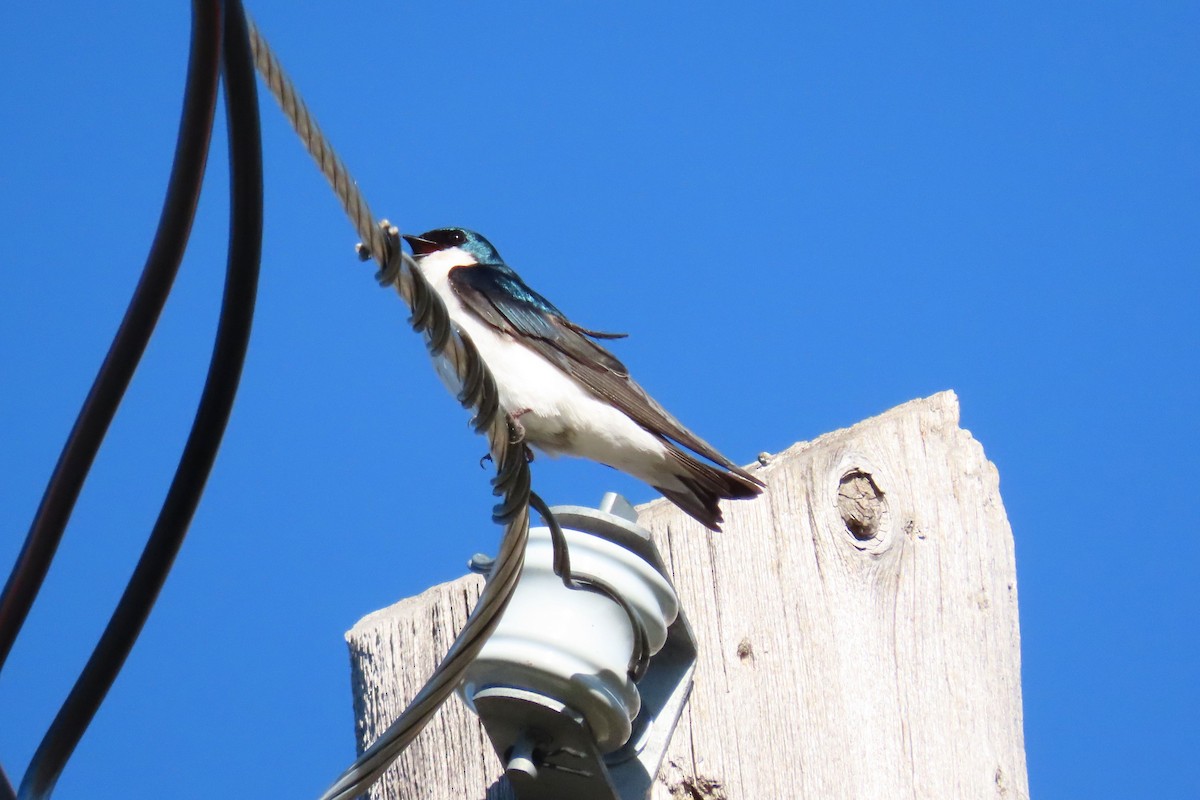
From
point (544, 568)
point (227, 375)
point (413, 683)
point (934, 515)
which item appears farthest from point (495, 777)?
point (227, 375)

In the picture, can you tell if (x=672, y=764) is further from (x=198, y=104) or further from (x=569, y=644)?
(x=198, y=104)

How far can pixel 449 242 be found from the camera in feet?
16.3

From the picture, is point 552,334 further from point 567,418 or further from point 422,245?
point 422,245

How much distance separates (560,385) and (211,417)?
2.32 m

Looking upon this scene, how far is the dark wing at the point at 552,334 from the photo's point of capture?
146 inches

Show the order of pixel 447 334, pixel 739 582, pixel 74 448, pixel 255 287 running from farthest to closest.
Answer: pixel 739 582 < pixel 447 334 < pixel 255 287 < pixel 74 448

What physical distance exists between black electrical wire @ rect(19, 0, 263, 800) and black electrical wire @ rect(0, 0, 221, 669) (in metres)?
0.05

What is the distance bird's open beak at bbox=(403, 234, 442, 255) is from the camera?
493 centimetres

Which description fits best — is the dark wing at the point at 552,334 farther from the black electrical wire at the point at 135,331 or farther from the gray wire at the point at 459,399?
the black electrical wire at the point at 135,331

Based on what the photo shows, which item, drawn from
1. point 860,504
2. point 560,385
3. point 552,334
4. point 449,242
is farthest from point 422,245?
point 860,504

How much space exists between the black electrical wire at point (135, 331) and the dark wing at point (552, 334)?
222 cm

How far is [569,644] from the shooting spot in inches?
85.9

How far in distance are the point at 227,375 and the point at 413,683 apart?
50.2 inches

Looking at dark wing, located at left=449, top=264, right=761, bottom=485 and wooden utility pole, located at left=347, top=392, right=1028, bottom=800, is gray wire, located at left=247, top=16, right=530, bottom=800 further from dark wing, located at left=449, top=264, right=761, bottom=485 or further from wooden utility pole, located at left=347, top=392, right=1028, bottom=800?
dark wing, located at left=449, top=264, right=761, bottom=485
